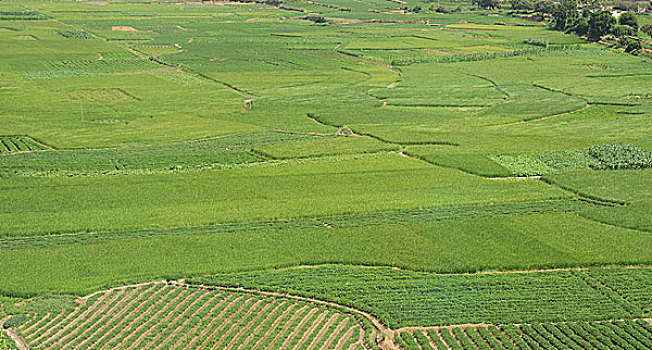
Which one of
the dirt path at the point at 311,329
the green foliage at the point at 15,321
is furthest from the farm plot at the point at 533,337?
the green foliage at the point at 15,321

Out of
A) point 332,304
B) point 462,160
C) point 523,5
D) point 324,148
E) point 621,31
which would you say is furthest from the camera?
point 523,5

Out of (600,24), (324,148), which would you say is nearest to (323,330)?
(324,148)

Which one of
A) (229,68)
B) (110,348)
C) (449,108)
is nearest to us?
(110,348)

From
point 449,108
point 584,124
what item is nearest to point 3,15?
point 449,108

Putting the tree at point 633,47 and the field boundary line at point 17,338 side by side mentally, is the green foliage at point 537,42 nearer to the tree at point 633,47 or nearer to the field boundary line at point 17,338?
the tree at point 633,47

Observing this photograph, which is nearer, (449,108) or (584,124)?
(584,124)

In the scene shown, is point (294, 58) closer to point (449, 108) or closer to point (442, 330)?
point (449, 108)

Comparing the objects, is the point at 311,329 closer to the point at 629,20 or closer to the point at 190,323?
the point at 190,323
